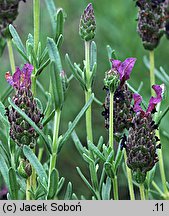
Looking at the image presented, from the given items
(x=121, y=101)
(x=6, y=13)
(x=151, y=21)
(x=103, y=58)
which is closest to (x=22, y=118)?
(x=121, y=101)

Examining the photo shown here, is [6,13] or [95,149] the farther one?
[6,13]

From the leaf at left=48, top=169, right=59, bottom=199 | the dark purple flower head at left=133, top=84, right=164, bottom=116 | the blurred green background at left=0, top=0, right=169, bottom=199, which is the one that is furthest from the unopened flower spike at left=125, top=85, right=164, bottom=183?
the blurred green background at left=0, top=0, right=169, bottom=199

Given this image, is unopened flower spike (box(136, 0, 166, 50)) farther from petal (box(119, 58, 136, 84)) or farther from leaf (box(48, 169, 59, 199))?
leaf (box(48, 169, 59, 199))

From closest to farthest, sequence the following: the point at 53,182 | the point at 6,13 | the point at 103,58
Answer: the point at 53,182, the point at 6,13, the point at 103,58

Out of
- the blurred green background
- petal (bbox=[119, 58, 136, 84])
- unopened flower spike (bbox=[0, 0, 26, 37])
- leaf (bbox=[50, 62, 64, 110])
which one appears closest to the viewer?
leaf (bbox=[50, 62, 64, 110])

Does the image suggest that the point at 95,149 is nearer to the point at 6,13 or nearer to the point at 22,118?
the point at 22,118
